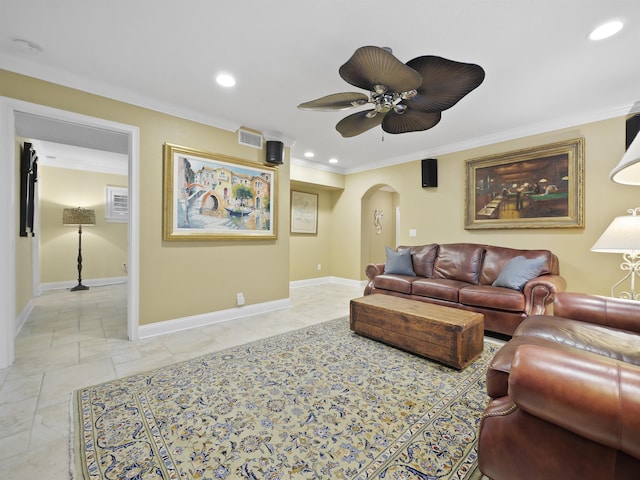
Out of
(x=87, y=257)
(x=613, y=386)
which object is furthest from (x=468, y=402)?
(x=87, y=257)

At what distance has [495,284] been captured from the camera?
10.8 feet

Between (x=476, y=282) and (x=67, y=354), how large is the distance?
451 centimetres

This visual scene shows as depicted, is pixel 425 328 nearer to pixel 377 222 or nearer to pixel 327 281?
pixel 327 281

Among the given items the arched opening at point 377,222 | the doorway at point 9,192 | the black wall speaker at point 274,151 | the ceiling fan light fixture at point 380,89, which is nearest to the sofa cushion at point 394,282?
the arched opening at point 377,222

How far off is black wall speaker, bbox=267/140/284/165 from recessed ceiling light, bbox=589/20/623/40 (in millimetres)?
3144

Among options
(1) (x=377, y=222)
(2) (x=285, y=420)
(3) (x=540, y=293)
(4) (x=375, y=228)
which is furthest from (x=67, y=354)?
(1) (x=377, y=222)

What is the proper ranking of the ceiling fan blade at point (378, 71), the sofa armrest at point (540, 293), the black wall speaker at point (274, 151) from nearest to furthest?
the ceiling fan blade at point (378, 71), the sofa armrest at point (540, 293), the black wall speaker at point (274, 151)

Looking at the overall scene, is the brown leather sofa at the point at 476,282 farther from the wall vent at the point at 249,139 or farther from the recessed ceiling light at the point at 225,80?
the recessed ceiling light at the point at 225,80

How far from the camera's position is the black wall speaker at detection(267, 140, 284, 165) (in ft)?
12.7

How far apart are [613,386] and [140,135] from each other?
12.5 ft

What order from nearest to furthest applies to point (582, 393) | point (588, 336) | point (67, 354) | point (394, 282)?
point (582, 393) < point (588, 336) < point (67, 354) < point (394, 282)

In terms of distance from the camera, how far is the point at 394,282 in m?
3.94

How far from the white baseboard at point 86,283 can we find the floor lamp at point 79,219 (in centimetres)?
29

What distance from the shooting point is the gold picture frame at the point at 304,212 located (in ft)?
19.6
